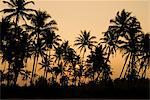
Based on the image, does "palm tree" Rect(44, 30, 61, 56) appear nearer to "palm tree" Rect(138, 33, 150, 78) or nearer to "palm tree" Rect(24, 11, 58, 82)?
"palm tree" Rect(24, 11, 58, 82)

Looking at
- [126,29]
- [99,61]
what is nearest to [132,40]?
[126,29]

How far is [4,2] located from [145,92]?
25159 mm

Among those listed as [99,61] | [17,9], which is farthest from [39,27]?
[99,61]

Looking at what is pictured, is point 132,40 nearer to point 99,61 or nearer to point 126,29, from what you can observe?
point 126,29

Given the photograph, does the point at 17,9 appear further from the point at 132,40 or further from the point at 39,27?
the point at 132,40

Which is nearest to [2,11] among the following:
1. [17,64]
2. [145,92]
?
[17,64]

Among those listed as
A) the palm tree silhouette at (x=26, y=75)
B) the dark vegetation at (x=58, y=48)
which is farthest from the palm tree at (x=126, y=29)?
the palm tree silhouette at (x=26, y=75)

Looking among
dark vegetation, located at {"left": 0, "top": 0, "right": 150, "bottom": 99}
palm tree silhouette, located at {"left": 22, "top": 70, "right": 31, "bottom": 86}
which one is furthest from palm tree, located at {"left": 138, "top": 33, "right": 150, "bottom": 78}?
palm tree silhouette, located at {"left": 22, "top": 70, "right": 31, "bottom": 86}

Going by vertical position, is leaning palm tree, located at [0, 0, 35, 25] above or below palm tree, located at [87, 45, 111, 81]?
above

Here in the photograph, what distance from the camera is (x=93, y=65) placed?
6072 centimetres

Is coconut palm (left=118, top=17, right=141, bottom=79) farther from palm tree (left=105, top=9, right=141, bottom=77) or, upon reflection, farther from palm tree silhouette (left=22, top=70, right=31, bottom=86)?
palm tree silhouette (left=22, top=70, right=31, bottom=86)

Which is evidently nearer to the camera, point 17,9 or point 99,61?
point 17,9

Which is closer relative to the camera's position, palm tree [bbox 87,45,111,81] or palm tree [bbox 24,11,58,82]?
palm tree [bbox 24,11,58,82]

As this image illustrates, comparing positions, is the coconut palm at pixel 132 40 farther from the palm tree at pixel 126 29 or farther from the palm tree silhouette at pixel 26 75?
the palm tree silhouette at pixel 26 75
